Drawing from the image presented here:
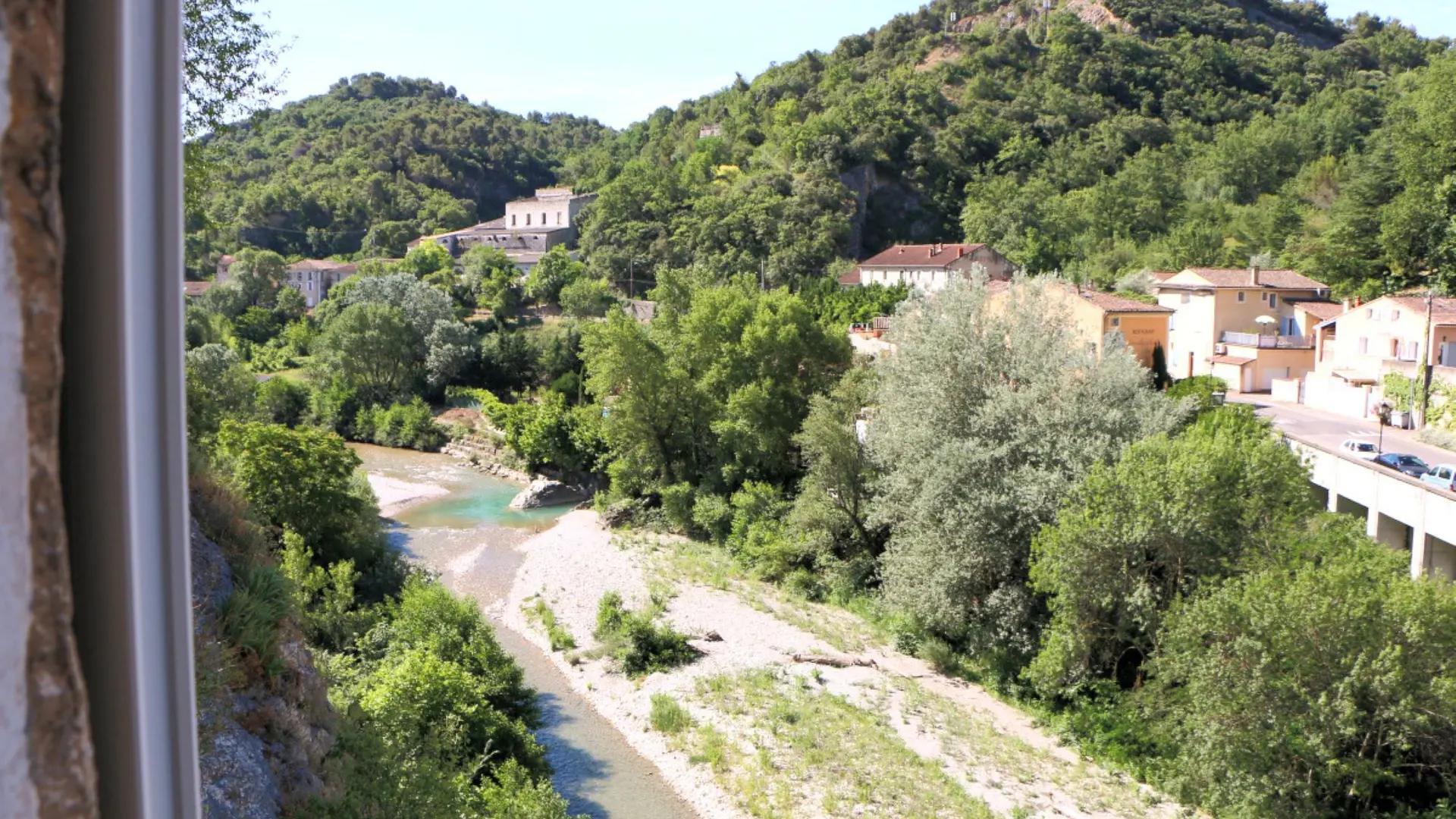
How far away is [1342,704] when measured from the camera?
36.8 feet

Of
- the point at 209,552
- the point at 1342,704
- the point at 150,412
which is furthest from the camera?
the point at 1342,704

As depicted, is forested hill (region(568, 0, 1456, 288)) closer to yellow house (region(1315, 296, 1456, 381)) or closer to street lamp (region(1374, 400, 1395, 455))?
yellow house (region(1315, 296, 1456, 381))

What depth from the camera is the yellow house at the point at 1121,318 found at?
2300cm

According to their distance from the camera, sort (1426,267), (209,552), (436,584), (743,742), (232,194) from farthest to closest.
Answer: (232,194) < (1426,267) < (436,584) < (743,742) < (209,552)

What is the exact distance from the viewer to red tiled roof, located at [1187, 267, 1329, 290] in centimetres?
3247

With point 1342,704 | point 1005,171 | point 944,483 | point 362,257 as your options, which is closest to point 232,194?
point 362,257

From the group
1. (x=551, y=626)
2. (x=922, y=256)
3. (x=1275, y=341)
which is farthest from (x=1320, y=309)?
(x=551, y=626)

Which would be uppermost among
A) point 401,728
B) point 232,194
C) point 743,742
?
point 232,194

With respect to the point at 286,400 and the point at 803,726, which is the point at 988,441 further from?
the point at 286,400

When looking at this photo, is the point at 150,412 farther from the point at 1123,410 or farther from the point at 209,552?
the point at 1123,410

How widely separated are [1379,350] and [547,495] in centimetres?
2356

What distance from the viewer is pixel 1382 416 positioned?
2050 cm

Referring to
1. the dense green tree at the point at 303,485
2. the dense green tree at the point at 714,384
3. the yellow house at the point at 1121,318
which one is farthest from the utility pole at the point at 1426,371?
the dense green tree at the point at 303,485

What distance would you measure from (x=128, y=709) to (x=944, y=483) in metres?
16.3
